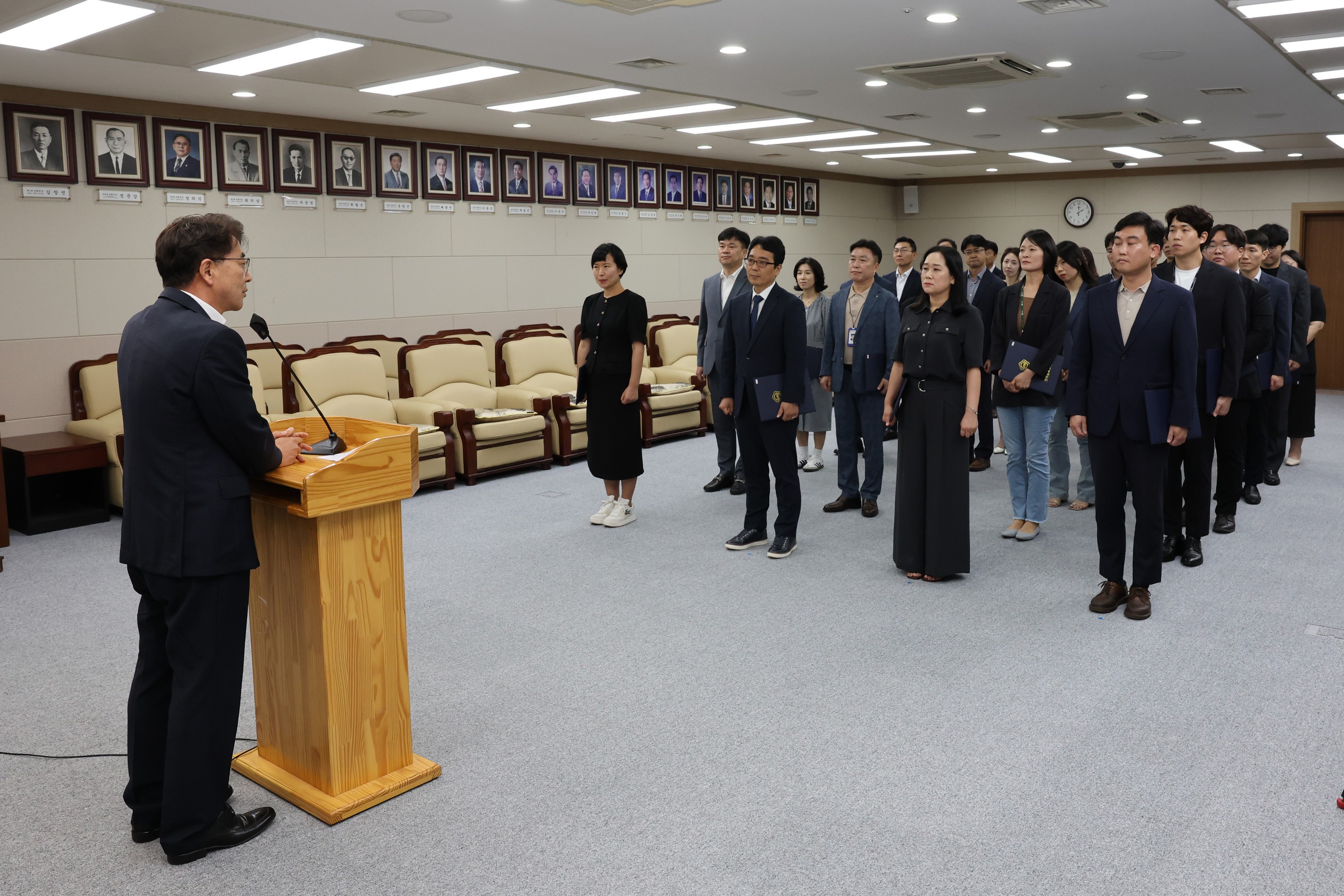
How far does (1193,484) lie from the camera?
5.42 metres

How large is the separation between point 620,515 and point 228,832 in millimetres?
3753

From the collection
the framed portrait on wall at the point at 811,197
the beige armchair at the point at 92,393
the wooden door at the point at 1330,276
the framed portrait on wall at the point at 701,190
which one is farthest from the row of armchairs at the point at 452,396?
the wooden door at the point at 1330,276

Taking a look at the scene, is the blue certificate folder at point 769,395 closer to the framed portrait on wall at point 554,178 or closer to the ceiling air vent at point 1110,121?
the ceiling air vent at point 1110,121

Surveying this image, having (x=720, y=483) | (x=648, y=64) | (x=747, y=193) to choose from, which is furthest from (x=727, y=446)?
(x=747, y=193)

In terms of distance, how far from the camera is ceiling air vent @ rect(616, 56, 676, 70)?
21.0ft

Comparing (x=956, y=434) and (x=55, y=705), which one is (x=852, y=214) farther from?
(x=55, y=705)

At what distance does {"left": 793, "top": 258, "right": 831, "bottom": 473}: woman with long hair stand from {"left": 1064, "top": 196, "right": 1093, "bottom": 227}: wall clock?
8.55 m

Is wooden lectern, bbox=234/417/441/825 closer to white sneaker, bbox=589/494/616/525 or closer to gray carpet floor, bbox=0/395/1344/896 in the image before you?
gray carpet floor, bbox=0/395/1344/896

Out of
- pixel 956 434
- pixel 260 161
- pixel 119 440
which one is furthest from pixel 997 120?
pixel 119 440

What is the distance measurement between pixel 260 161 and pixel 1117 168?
11.3 metres

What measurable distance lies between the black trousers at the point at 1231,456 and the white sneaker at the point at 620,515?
3457 mm

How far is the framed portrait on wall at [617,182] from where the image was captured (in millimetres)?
11273

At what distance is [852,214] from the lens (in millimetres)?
15266

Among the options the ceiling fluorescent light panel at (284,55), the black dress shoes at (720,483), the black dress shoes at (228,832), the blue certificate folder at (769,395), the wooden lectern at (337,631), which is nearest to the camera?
the black dress shoes at (228,832)
